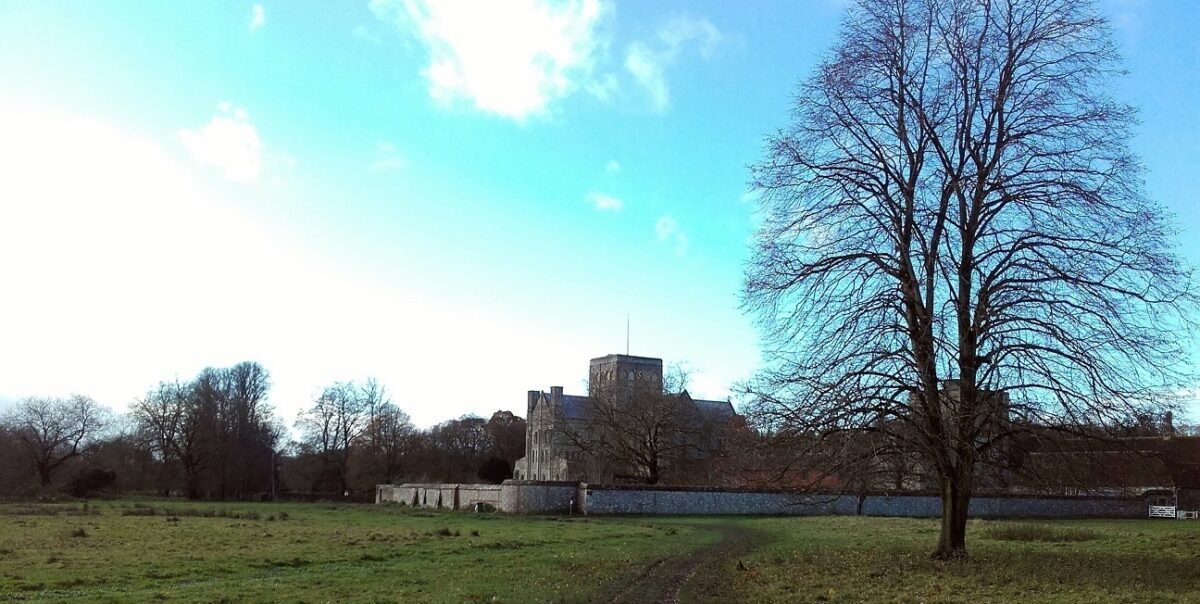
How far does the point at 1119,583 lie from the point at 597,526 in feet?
82.5

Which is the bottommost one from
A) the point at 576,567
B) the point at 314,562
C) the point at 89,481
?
the point at 89,481

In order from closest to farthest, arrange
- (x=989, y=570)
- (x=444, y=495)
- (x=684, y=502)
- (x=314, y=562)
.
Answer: (x=989, y=570) < (x=314, y=562) < (x=684, y=502) < (x=444, y=495)

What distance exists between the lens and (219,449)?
82812mm

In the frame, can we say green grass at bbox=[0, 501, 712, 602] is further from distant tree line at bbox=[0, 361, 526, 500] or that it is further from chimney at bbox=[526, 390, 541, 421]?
chimney at bbox=[526, 390, 541, 421]

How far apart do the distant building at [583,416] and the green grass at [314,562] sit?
32.4m

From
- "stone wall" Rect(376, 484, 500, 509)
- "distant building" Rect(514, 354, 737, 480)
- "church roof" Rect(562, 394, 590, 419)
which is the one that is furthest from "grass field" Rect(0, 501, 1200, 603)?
"church roof" Rect(562, 394, 590, 419)

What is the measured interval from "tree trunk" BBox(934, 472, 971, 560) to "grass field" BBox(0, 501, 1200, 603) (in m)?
0.61

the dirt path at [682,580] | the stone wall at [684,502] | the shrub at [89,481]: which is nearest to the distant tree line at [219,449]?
the shrub at [89,481]

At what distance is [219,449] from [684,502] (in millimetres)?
50598

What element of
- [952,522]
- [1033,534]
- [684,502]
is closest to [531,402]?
[684,502]

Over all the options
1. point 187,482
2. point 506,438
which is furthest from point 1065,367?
point 506,438

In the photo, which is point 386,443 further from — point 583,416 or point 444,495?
point 444,495

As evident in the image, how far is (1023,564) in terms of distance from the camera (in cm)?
1861

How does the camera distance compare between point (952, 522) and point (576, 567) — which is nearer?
point (952, 522)
